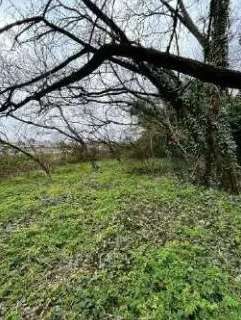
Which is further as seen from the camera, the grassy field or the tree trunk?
the tree trunk

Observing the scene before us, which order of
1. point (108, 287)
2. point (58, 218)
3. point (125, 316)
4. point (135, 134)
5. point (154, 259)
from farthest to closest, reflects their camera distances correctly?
point (135, 134) < point (58, 218) < point (154, 259) < point (108, 287) < point (125, 316)

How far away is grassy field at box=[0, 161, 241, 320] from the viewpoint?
15.3ft

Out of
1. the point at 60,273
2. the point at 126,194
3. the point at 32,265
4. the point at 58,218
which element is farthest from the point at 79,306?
the point at 126,194

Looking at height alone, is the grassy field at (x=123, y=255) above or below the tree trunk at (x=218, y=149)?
below

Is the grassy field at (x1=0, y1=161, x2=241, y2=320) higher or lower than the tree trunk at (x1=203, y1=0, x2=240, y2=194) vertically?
lower

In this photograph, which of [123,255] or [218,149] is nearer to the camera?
[123,255]

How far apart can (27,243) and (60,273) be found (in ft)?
4.15

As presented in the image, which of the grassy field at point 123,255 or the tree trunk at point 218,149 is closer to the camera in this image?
the grassy field at point 123,255

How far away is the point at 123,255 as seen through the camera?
18.8ft

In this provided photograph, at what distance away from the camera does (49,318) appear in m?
4.66

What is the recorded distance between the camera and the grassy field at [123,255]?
467 cm

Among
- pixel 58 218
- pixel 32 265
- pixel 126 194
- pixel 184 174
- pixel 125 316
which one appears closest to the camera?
pixel 125 316

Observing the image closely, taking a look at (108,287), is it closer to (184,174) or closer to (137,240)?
(137,240)

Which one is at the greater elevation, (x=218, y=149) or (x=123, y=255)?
(x=218, y=149)
